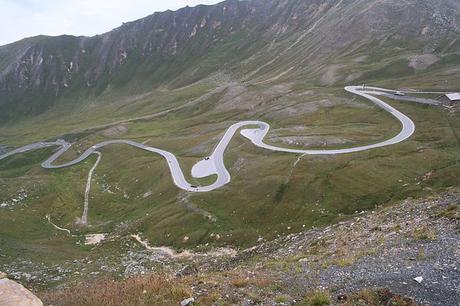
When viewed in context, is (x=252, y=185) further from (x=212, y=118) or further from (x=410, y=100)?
(x=212, y=118)

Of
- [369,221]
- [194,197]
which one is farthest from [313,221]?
[194,197]

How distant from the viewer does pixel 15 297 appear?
23000 mm

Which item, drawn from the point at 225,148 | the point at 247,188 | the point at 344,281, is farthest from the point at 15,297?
the point at 225,148

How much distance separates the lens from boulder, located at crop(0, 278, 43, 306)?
22.4 metres

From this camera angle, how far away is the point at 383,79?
7387 inches

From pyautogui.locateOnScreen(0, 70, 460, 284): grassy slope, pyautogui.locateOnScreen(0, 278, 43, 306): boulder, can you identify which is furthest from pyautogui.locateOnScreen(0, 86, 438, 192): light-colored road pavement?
pyautogui.locateOnScreen(0, 278, 43, 306): boulder

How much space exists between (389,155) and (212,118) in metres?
105

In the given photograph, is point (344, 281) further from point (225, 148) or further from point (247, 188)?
point (225, 148)

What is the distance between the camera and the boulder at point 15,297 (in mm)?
22422

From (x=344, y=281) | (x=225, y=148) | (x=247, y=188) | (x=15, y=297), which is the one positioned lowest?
(x=247, y=188)

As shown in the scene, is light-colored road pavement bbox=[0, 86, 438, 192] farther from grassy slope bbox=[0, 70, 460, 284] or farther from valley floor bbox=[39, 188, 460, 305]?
valley floor bbox=[39, 188, 460, 305]

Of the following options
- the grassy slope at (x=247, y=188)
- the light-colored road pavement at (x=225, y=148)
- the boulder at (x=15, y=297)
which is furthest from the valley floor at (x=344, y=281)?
the light-colored road pavement at (x=225, y=148)

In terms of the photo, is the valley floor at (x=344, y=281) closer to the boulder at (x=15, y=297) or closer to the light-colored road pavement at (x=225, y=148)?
the boulder at (x=15, y=297)

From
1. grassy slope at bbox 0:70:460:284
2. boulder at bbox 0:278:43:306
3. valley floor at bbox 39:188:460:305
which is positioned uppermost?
boulder at bbox 0:278:43:306
